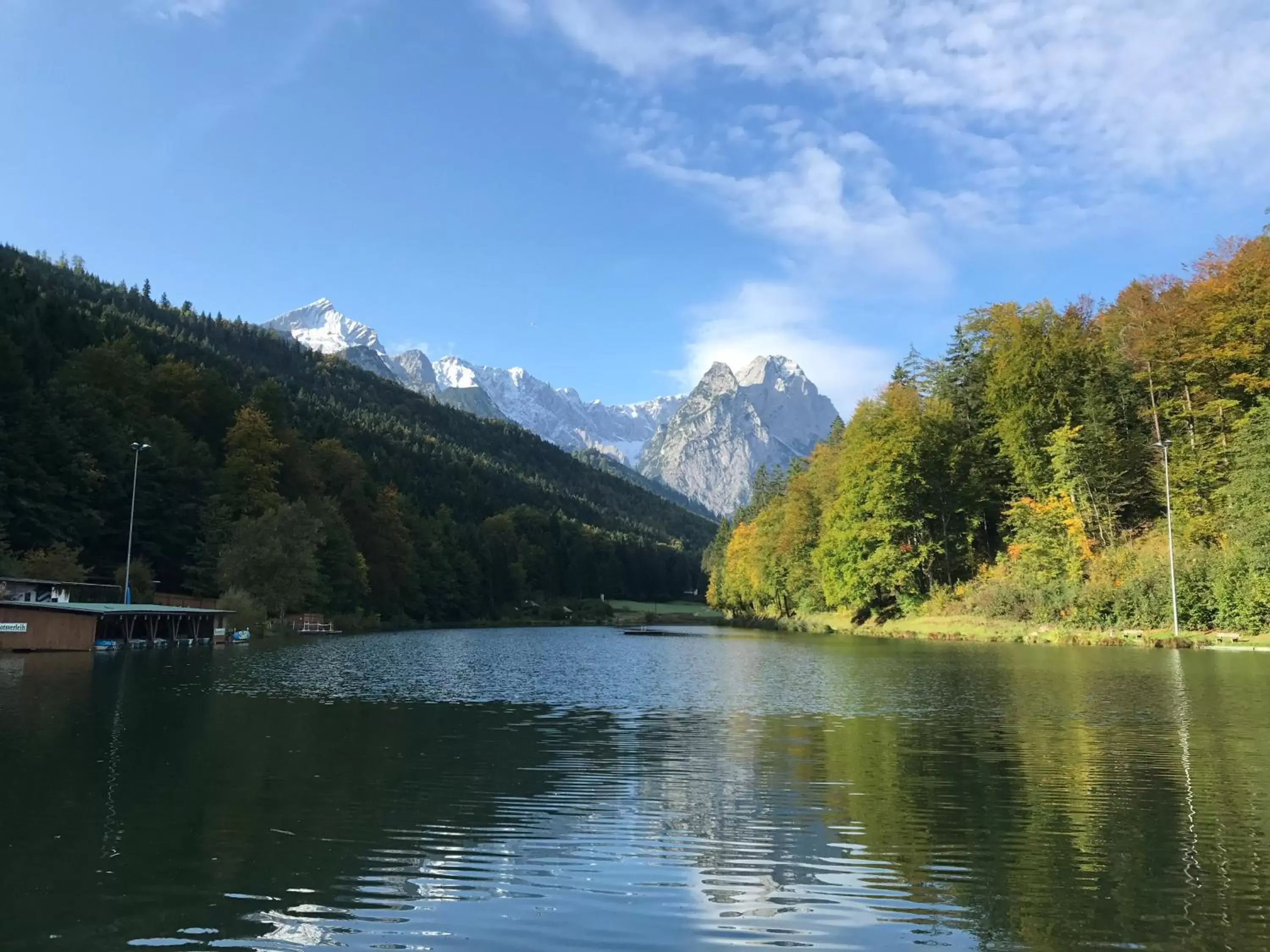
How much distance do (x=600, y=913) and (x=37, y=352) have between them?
275 feet

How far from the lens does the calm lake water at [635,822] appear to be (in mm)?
7637

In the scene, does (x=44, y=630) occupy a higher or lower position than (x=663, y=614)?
higher

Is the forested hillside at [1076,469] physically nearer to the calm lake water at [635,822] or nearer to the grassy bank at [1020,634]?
the grassy bank at [1020,634]

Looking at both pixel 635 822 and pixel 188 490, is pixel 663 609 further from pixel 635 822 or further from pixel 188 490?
pixel 635 822

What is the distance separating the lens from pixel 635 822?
1155cm

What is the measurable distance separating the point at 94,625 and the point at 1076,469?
195ft

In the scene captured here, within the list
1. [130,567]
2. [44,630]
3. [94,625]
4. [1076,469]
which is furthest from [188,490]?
[1076,469]

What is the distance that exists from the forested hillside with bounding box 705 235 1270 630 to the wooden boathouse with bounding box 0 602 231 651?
1943 inches

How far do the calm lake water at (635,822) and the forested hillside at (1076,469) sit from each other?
1057 inches

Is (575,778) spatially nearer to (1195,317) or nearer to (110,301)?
(1195,317)

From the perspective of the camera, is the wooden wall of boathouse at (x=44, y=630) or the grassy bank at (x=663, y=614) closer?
the wooden wall of boathouse at (x=44, y=630)

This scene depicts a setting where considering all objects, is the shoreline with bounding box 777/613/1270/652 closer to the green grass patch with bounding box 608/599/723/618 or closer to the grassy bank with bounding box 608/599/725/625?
the grassy bank with bounding box 608/599/725/625

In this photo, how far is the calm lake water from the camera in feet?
25.1

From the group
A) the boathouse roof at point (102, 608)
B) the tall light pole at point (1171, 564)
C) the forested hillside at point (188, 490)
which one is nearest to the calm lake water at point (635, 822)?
the boathouse roof at point (102, 608)
